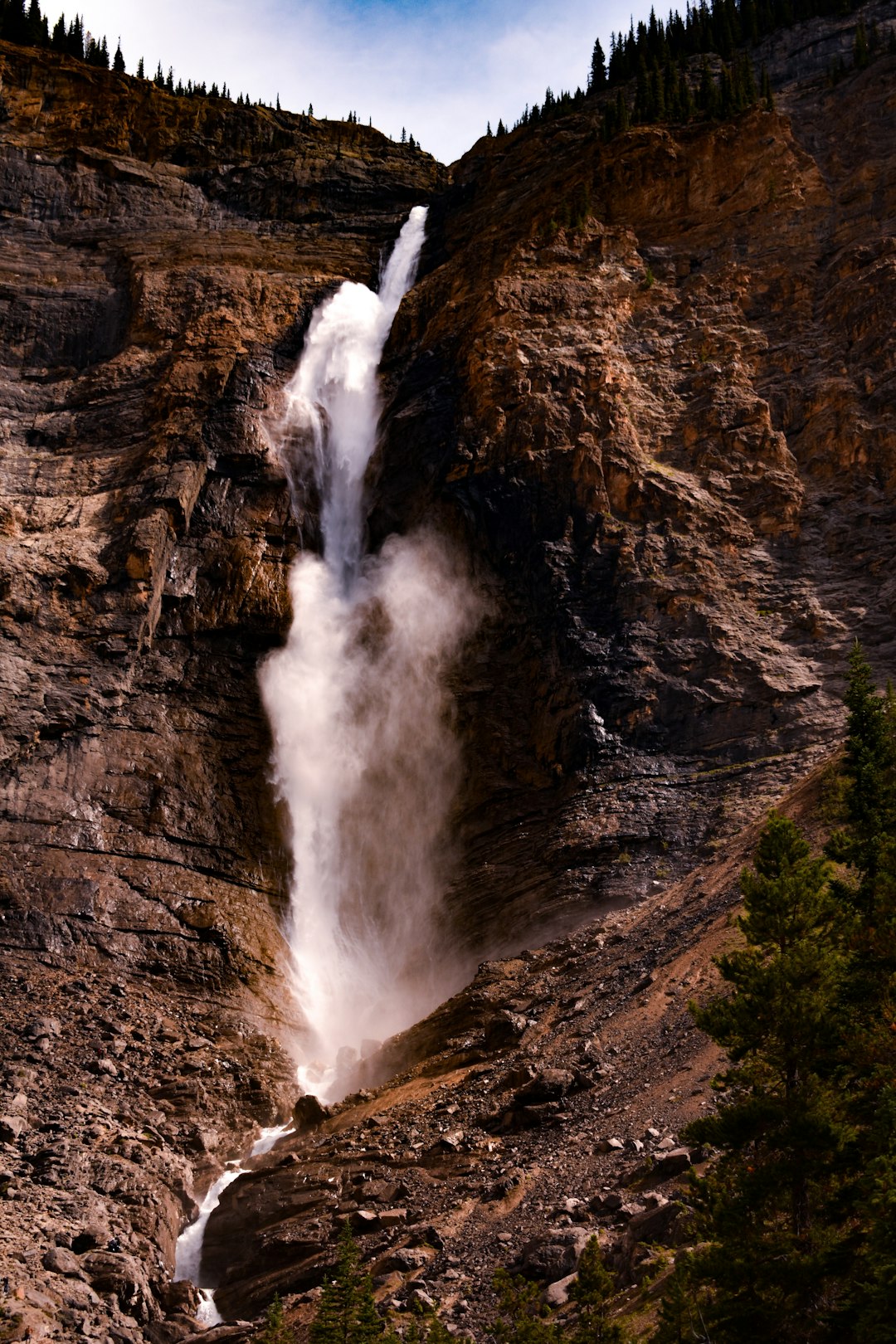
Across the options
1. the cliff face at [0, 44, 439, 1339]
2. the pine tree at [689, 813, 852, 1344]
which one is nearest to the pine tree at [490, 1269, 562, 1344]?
the pine tree at [689, 813, 852, 1344]

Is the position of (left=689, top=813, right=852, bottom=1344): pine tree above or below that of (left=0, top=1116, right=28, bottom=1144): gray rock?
below

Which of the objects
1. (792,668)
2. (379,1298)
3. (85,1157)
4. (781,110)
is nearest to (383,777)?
Result: (792,668)

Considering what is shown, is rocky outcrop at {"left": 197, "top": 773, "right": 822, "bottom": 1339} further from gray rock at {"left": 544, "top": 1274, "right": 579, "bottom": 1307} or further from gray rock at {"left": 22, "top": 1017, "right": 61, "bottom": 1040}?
gray rock at {"left": 22, "top": 1017, "right": 61, "bottom": 1040}

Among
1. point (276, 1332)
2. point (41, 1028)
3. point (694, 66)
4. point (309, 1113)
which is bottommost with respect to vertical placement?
point (276, 1332)

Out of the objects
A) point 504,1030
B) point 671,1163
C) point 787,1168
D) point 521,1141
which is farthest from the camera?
point 504,1030

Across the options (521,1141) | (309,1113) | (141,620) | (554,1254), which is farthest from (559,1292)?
(141,620)

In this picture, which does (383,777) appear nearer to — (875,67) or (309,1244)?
(309,1244)

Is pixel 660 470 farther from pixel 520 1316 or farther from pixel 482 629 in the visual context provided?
pixel 520 1316

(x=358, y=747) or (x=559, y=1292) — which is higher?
(x=358, y=747)
